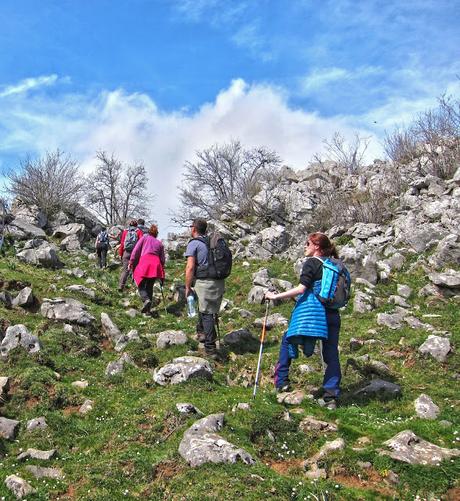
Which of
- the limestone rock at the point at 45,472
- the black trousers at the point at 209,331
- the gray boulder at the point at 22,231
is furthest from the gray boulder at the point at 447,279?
the gray boulder at the point at 22,231

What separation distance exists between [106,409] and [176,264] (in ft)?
42.0

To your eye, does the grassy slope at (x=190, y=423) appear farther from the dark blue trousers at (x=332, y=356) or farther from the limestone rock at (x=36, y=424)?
the dark blue trousers at (x=332, y=356)

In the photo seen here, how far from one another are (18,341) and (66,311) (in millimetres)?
2068

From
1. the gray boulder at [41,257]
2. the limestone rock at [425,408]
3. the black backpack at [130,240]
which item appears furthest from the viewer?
the gray boulder at [41,257]

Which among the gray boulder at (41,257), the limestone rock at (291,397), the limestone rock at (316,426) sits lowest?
the limestone rock at (316,426)

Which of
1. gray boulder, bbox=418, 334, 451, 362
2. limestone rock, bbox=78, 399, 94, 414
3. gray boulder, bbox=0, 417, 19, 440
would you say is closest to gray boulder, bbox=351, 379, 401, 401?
gray boulder, bbox=418, 334, 451, 362

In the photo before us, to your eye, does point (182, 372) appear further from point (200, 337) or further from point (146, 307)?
point (146, 307)

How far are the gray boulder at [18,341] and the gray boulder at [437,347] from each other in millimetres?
5999

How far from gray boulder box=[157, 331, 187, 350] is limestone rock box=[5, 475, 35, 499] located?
13.9ft

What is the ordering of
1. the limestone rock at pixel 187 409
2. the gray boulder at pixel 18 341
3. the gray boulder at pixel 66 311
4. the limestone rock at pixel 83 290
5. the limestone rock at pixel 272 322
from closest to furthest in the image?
the limestone rock at pixel 187 409 < the gray boulder at pixel 18 341 < the gray boulder at pixel 66 311 < the limestone rock at pixel 272 322 < the limestone rock at pixel 83 290

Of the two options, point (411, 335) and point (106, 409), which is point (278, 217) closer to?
point (411, 335)

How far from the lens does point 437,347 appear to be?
793 cm

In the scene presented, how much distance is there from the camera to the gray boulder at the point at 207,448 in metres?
4.68

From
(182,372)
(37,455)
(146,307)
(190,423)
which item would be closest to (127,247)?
(146,307)
